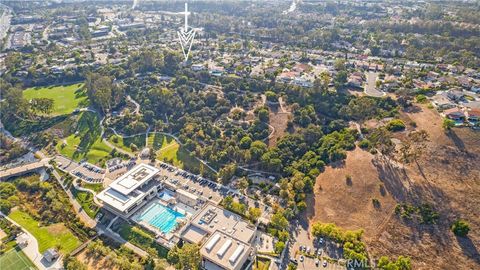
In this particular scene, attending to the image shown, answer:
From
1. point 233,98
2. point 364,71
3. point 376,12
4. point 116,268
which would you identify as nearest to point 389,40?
point 364,71

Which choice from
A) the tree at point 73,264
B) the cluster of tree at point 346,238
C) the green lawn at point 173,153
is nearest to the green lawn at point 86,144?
the green lawn at point 173,153

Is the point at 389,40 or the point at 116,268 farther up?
the point at 389,40

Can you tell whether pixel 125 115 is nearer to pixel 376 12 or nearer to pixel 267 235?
pixel 267 235

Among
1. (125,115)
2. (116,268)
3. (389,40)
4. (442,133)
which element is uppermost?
(389,40)

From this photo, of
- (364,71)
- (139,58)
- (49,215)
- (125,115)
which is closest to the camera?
(49,215)

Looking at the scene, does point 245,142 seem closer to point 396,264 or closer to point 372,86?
point 396,264

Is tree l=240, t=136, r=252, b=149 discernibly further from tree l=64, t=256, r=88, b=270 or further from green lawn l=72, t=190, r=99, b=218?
tree l=64, t=256, r=88, b=270
